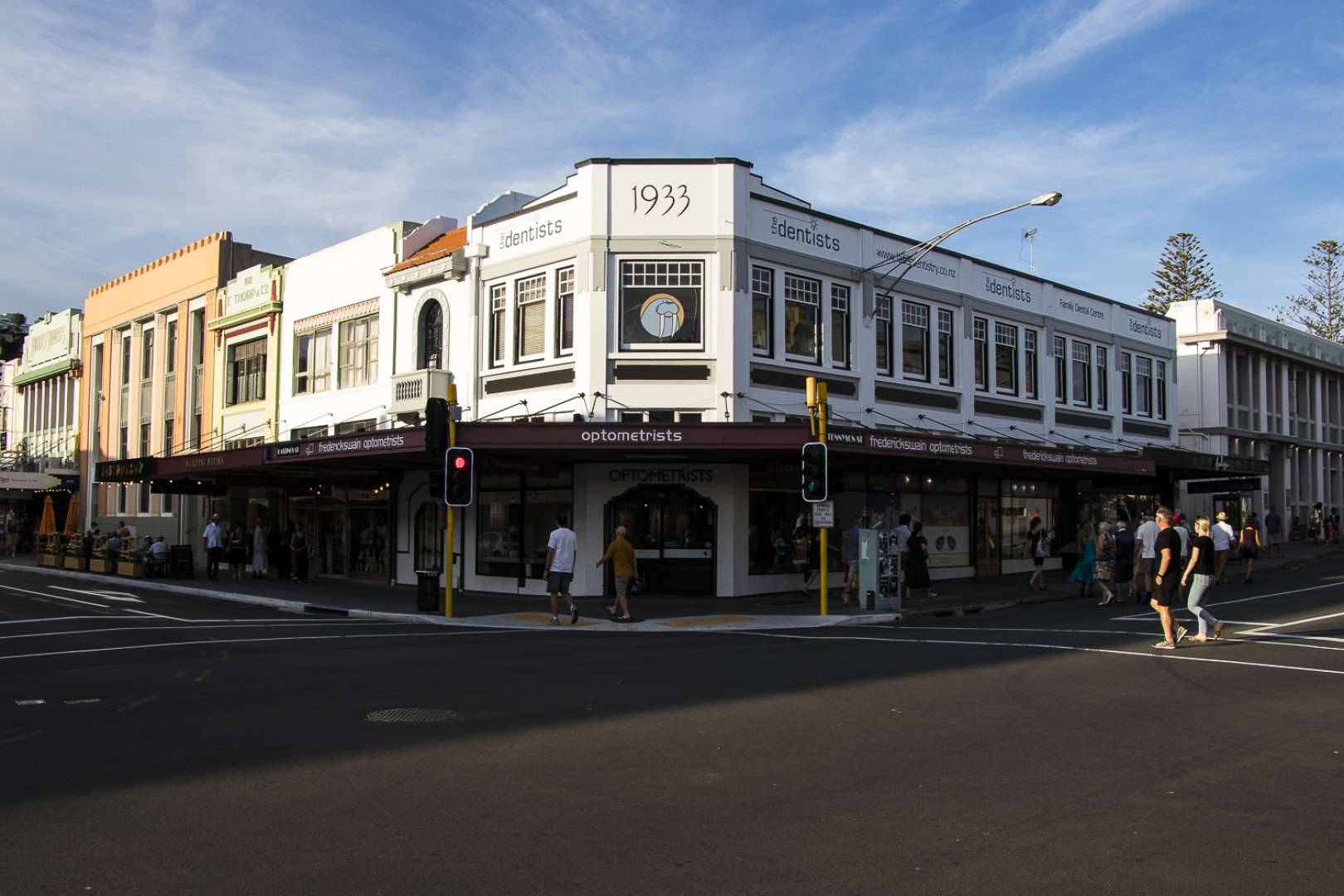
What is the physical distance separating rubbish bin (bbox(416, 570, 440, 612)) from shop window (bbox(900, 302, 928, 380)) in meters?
12.8

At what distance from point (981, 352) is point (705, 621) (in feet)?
47.1

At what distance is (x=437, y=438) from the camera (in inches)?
792

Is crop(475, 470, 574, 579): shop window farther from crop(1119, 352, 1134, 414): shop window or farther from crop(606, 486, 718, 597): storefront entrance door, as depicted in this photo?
crop(1119, 352, 1134, 414): shop window

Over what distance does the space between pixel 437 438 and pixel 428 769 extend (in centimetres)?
1305

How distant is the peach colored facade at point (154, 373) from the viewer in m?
37.5

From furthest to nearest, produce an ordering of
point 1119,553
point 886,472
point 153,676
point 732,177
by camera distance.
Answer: point 886,472 → point 732,177 → point 1119,553 → point 153,676

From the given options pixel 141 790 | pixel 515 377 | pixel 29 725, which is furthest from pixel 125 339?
pixel 141 790

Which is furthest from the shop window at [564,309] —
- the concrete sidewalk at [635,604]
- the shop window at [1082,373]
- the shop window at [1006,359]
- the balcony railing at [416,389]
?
the shop window at [1082,373]

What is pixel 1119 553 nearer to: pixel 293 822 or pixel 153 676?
pixel 153 676

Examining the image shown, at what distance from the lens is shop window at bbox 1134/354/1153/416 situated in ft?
121

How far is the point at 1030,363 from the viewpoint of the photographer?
3188 centimetres

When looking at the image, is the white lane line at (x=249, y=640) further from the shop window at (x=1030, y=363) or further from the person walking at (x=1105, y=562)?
the shop window at (x=1030, y=363)

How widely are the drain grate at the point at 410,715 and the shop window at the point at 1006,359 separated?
2376 cm

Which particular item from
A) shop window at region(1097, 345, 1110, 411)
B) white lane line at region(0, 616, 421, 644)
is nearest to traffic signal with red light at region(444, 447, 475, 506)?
white lane line at region(0, 616, 421, 644)
